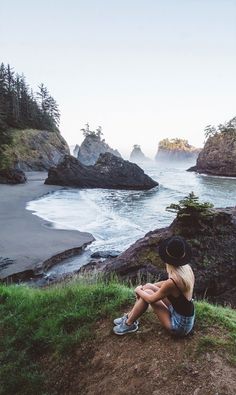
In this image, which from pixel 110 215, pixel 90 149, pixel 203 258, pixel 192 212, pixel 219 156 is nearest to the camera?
pixel 203 258

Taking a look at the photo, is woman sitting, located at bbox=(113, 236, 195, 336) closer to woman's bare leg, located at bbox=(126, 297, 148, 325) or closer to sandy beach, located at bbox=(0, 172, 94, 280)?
woman's bare leg, located at bbox=(126, 297, 148, 325)

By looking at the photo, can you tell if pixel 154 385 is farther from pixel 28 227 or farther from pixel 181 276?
pixel 28 227

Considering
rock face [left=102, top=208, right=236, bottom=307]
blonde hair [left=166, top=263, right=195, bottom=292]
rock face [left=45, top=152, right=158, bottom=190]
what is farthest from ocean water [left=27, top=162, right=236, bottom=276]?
blonde hair [left=166, top=263, right=195, bottom=292]

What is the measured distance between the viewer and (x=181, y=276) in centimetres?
454

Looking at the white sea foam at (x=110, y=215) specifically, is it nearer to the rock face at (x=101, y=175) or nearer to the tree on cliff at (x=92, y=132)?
the rock face at (x=101, y=175)

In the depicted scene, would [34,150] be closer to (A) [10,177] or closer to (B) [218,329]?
(A) [10,177]

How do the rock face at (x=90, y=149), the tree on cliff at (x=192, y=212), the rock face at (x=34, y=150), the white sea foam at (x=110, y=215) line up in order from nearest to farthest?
the tree on cliff at (x=192, y=212), the white sea foam at (x=110, y=215), the rock face at (x=34, y=150), the rock face at (x=90, y=149)

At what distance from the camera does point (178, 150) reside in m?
177

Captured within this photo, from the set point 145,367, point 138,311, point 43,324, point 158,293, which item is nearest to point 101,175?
point 43,324

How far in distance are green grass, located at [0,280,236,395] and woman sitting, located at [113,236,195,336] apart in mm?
396

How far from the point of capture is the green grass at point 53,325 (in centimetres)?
480

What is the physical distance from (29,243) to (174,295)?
1051 cm

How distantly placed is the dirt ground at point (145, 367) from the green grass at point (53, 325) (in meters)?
0.17

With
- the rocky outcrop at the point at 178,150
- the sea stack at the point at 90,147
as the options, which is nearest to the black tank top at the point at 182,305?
the sea stack at the point at 90,147
